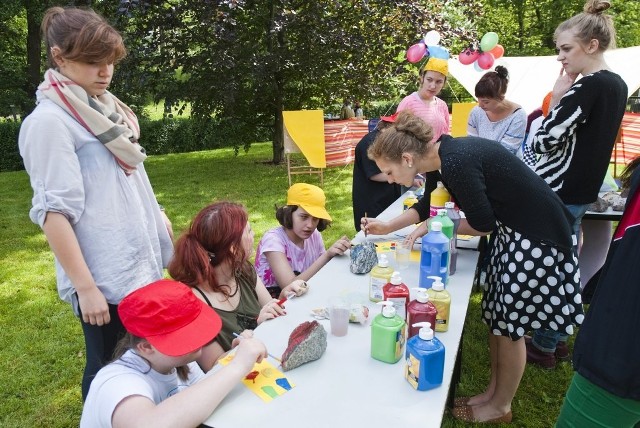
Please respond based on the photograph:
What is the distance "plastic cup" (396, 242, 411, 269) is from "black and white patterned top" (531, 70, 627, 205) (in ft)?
2.97

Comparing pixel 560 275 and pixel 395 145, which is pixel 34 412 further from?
pixel 560 275

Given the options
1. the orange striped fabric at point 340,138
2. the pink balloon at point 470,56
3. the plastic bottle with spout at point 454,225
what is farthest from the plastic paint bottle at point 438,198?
the orange striped fabric at point 340,138

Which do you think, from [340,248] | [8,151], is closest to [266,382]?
[340,248]

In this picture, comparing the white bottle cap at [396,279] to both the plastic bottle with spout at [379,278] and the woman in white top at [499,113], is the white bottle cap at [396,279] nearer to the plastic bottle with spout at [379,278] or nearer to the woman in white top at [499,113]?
the plastic bottle with spout at [379,278]

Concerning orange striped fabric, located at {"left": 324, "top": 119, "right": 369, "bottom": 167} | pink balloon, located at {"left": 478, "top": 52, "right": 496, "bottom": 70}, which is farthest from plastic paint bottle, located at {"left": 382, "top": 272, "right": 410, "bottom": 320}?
orange striped fabric, located at {"left": 324, "top": 119, "right": 369, "bottom": 167}

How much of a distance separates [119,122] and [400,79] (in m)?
8.67

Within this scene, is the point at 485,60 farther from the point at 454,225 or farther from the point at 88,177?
the point at 88,177

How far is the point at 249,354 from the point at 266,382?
0.10 metres

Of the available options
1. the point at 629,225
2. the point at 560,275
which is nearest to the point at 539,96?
the point at 560,275

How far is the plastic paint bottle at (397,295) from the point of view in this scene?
1741 mm

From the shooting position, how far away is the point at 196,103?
29.4 feet

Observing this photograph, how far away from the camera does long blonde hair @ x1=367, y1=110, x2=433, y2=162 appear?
205cm

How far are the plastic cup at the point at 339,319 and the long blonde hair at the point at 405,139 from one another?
2.39 feet

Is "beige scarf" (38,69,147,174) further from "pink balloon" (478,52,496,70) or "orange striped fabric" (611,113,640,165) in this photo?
"orange striped fabric" (611,113,640,165)
